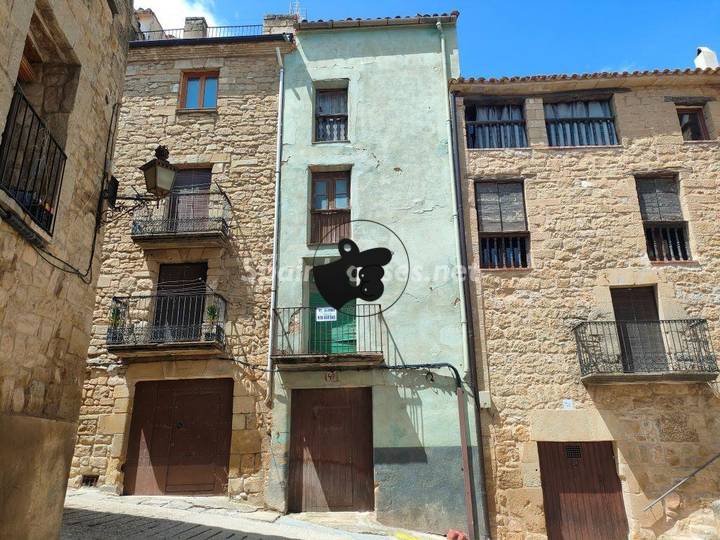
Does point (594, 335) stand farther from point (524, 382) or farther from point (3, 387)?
point (3, 387)

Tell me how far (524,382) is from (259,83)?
878 centimetres

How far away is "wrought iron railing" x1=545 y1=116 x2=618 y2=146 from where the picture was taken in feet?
37.6

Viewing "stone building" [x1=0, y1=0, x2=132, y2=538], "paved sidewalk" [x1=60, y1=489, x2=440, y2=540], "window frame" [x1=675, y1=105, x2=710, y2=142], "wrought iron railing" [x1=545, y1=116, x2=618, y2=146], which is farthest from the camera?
"wrought iron railing" [x1=545, y1=116, x2=618, y2=146]

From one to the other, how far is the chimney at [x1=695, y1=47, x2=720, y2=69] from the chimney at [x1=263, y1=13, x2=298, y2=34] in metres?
9.88

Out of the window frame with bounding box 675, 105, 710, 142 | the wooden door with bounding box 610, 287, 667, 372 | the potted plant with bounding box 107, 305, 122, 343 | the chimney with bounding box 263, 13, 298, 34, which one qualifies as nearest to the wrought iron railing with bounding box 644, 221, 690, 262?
the wooden door with bounding box 610, 287, 667, 372

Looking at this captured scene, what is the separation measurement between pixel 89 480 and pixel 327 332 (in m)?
5.08

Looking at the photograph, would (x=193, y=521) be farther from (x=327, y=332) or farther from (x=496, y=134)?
(x=496, y=134)

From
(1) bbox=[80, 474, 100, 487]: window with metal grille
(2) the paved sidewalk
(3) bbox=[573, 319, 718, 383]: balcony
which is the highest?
(3) bbox=[573, 319, 718, 383]: balcony

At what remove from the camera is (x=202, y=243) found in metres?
10.9

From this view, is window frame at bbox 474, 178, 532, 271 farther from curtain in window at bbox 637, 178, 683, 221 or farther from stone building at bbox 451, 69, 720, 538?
curtain in window at bbox 637, 178, 683, 221

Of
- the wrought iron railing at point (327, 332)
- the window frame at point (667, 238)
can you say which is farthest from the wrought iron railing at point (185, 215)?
the window frame at point (667, 238)

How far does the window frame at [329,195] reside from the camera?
37.6 ft

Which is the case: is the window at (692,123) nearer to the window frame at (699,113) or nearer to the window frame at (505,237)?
the window frame at (699,113)

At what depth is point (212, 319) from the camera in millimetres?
10305
